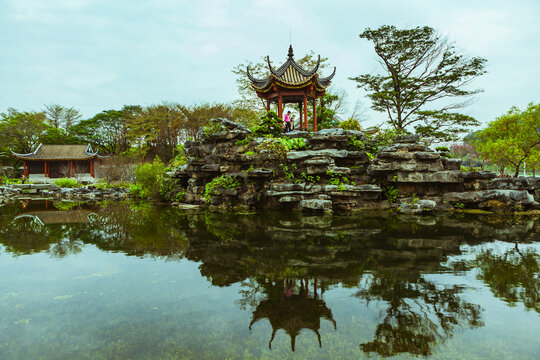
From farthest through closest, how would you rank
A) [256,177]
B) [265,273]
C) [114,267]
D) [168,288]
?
[256,177]
[114,267]
[265,273]
[168,288]

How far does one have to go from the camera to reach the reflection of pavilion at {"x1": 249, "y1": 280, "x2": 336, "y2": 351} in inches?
99.2

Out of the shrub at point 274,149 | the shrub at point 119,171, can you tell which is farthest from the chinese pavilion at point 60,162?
the shrub at point 274,149

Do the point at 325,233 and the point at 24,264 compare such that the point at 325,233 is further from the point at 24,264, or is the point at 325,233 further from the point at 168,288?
the point at 24,264

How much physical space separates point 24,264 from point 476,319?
19.7 ft

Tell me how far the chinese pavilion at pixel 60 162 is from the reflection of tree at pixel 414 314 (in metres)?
31.5

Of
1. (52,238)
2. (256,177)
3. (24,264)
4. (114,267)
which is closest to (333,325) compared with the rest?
(114,267)

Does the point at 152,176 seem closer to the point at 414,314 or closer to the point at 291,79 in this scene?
the point at 291,79

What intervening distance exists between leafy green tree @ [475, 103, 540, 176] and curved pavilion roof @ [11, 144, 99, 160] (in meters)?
32.4

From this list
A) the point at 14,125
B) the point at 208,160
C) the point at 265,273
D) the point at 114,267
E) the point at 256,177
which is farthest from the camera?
the point at 14,125

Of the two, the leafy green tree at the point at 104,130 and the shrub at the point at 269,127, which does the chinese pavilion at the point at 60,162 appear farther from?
the shrub at the point at 269,127

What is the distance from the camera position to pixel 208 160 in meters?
11.6

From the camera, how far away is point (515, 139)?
1466 cm

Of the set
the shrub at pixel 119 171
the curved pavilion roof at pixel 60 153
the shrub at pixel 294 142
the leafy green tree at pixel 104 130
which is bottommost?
the shrub at pixel 119 171

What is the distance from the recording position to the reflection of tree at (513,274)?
9.78ft
